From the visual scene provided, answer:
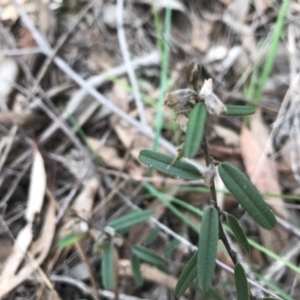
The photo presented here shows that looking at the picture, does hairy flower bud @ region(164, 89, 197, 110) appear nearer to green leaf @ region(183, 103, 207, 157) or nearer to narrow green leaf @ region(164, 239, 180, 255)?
green leaf @ region(183, 103, 207, 157)

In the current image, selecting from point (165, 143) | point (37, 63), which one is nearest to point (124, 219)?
point (165, 143)

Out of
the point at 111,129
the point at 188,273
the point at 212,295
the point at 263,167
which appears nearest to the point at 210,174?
the point at 188,273

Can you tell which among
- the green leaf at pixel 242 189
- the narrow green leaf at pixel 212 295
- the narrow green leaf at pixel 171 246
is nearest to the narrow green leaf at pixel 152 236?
the narrow green leaf at pixel 171 246

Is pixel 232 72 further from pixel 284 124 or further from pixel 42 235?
pixel 42 235

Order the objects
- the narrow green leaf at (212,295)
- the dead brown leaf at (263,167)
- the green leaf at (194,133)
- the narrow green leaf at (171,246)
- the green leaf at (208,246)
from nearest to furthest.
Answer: the green leaf at (194,133) → the green leaf at (208,246) → the narrow green leaf at (212,295) → the narrow green leaf at (171,246) → the dead brown leaf at (263,167)

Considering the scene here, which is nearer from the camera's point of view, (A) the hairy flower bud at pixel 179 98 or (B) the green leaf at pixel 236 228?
(A) the hairy flower bud at pixel 179 98

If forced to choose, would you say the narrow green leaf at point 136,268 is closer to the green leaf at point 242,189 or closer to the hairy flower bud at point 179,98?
the green leaf at point 242,189

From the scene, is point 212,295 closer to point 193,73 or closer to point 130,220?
point 130,220
